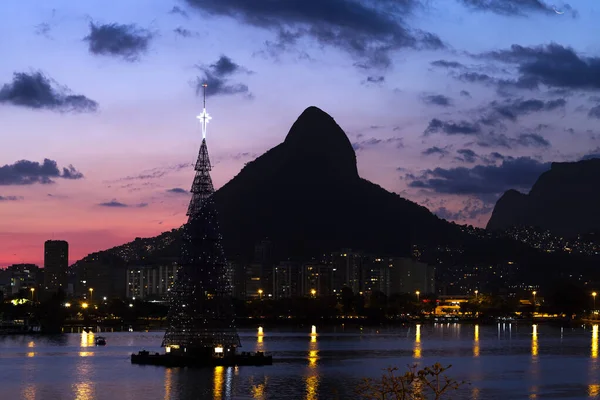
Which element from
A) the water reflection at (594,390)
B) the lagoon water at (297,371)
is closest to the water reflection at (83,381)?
the lagoon water at (297,371)

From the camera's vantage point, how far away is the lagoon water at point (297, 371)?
206ft

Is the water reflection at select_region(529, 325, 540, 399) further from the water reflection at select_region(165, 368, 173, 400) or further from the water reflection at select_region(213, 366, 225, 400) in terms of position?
the water reflection at select_region(165, 368, 173, 400)

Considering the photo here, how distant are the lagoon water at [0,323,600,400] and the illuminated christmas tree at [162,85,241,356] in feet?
7.82

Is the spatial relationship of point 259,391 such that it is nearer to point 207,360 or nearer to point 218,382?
point 218,382

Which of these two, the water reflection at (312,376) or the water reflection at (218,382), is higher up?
the water reflection at (218,382)

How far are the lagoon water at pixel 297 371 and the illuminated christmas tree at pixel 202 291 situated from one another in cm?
238

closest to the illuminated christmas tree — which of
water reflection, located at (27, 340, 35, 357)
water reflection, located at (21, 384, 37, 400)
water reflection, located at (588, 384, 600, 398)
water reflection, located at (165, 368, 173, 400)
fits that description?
water reflection, located at (165, 368, 173, 400)

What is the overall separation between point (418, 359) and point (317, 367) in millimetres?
15093

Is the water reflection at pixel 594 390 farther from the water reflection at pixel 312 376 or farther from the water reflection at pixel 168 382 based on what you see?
the water reflection at pixel 168 382

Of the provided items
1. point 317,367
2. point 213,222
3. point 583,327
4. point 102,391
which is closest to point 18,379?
point 102,391

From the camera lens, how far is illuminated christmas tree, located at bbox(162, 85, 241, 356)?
69125mm

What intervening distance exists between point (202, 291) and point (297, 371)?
13211 mm

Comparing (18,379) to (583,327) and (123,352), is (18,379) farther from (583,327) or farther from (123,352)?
(583,327)

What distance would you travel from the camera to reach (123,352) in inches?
4003
